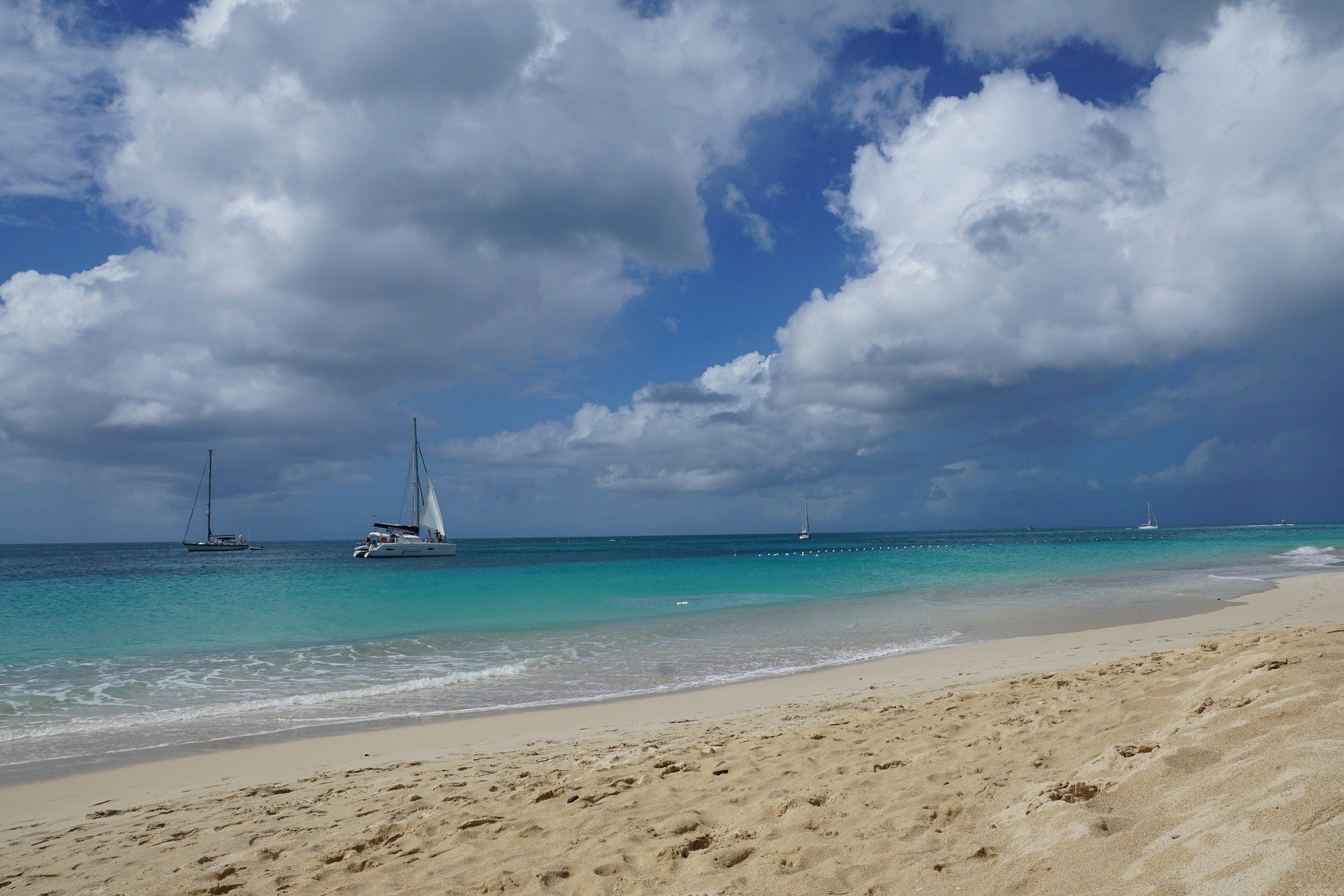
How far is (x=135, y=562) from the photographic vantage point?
2963 inches

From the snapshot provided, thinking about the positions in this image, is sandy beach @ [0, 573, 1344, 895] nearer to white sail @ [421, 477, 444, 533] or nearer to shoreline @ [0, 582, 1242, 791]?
shoreline @ [0, 582, 1242, 791]

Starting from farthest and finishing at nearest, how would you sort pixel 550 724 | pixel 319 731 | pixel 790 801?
1. pixel 319 731
2. pixel 550 724
3. pixel 790 801

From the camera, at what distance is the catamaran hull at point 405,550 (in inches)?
2768

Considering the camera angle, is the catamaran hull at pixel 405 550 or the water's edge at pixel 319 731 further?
the catamaran hull at pixel 405 550

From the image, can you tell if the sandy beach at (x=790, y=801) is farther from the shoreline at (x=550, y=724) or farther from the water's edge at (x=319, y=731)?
the water's edge at (x=319, y=731)

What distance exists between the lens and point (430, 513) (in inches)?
2815

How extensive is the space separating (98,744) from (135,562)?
8254cm

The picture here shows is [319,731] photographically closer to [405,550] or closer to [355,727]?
[355,727]

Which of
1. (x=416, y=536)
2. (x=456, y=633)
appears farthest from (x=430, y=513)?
(x=456, y=633)

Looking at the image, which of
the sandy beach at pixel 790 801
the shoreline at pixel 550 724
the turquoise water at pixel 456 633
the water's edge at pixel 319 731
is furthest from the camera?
the turquoise water at pixel 456 633

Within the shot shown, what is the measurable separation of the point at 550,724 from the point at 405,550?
66208 mm

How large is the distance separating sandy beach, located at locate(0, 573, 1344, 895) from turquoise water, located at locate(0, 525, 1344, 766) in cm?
287

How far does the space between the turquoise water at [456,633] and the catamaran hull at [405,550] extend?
2516cm

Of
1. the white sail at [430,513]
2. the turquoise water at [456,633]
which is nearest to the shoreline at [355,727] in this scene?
the turquoise water at [456,633]
